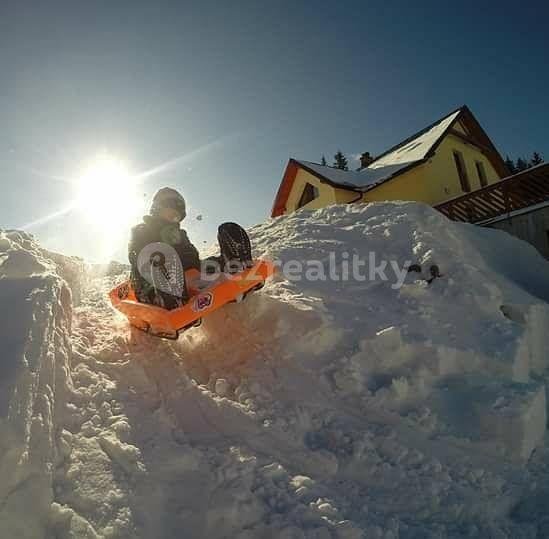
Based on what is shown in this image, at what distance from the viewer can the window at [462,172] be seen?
17.9 meters

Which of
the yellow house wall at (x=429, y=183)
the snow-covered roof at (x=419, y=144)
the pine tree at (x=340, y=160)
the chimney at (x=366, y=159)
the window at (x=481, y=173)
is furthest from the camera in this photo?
the pine tree at (x=340, y=160)

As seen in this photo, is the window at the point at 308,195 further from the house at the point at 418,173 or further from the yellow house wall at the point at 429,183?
the yellow house wall at the point at 429,183

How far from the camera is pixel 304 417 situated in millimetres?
3074

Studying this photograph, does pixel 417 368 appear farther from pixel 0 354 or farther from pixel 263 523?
pixel 0 354

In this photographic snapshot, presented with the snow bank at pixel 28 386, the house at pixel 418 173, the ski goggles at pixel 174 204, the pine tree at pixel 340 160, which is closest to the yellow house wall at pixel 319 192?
the house at pixel 418 173

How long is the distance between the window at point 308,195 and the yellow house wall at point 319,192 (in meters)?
0.16

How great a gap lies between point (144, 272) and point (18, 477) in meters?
2.54

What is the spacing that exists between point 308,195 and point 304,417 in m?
17.0

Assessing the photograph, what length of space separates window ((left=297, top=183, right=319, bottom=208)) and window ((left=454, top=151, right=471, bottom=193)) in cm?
684

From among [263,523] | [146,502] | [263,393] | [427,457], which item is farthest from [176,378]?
[427,457]

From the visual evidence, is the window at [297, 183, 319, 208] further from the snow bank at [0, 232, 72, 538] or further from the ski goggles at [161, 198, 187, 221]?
the snow bank at [0, 232, 72, 538]

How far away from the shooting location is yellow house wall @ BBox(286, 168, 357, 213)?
16750 millimetres

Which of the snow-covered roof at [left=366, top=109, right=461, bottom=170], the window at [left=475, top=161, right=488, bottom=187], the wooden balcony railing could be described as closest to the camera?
the wooden balcony railing

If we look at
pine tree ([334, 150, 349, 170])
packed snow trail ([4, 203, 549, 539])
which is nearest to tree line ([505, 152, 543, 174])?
pine tree ([334, 150, 349, 170])
